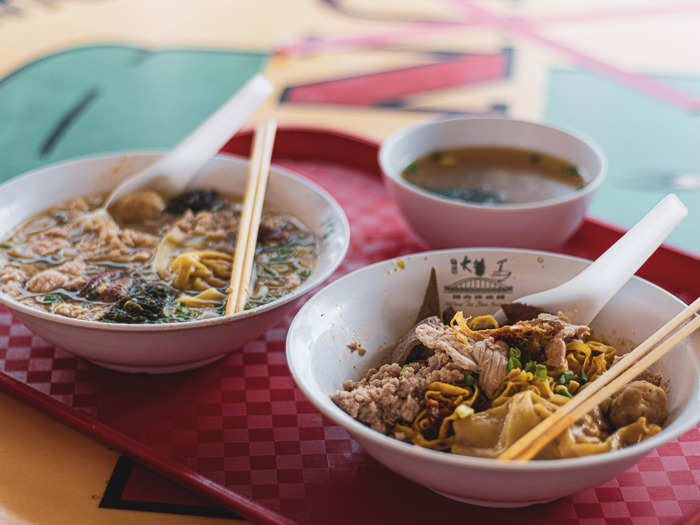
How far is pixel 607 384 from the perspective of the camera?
1.24m

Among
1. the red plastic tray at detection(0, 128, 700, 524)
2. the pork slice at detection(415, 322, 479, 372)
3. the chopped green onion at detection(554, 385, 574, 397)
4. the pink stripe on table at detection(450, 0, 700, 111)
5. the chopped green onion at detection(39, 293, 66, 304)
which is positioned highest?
the pork slice at detection(415, 322, 479, 372)

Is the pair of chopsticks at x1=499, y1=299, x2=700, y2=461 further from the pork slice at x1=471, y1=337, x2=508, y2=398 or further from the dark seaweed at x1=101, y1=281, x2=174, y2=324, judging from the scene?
the dark seaweed at x1=101, y1=281, x2=174, y2=324

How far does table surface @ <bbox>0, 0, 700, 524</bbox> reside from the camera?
272 centimetres

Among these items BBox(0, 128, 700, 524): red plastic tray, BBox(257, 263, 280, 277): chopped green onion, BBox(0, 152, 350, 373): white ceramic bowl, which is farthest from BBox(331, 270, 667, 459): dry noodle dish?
BBox(257, 263, 280, 277): chopped green onion

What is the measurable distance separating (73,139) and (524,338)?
1.93 metres

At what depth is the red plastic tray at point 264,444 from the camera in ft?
4.08

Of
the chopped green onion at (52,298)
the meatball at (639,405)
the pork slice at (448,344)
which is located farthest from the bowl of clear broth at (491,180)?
the chopped green onion at (52,298)

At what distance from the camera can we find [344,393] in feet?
4.07

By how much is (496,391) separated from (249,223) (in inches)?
28.7

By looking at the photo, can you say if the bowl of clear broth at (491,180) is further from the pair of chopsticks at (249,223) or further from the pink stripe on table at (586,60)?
the pink stripe on table at (586,60)

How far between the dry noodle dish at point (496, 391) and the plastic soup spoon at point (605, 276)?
0.04 m

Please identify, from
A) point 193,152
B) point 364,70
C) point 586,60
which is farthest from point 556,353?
point 586,60

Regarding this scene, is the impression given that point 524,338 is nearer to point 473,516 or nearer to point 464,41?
point 473,516

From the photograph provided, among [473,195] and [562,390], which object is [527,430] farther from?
[473,195]
